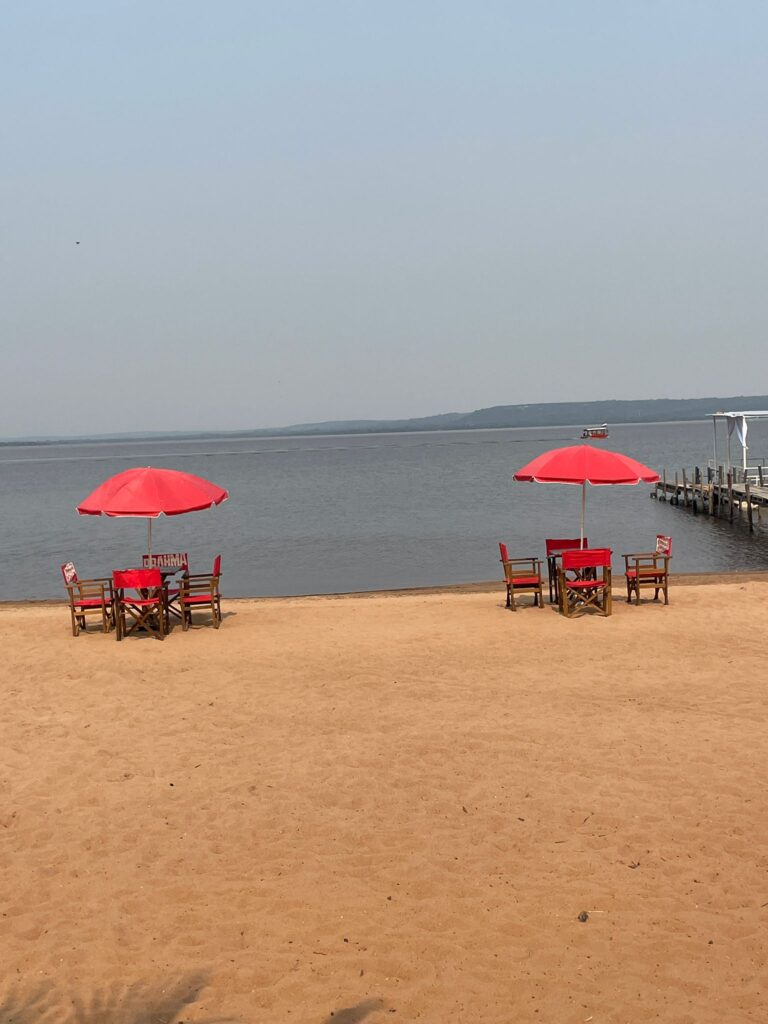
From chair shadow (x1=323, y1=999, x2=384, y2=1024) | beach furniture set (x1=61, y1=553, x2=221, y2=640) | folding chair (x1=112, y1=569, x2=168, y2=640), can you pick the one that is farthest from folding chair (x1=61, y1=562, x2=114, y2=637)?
chair shadow (x1=323, y1=999, x2=384, y2=1024)

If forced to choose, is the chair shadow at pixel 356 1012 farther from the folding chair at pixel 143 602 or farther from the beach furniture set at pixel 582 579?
the beach furniture set at pixel 582 579

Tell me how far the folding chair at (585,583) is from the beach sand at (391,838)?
2.08m

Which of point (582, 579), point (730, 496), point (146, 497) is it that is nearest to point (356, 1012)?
point (146, 497)

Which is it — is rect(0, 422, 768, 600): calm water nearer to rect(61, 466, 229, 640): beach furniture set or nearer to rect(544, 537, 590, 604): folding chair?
rect(544, 537, 590, 604): folding chair

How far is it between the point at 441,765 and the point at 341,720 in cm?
150

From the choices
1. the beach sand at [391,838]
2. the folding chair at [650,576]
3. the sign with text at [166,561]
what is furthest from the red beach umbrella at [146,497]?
the folding chair at [650,576]

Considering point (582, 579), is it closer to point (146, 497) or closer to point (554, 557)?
point (554, 557)

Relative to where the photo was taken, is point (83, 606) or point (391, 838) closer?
point (391, 838)

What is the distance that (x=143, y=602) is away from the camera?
1222cm

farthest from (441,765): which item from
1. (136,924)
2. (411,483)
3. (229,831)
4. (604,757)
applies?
(411,483)

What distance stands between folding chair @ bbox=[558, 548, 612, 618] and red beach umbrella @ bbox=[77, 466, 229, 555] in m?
4.91

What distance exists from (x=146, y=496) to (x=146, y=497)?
0.02m

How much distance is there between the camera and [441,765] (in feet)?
23.7

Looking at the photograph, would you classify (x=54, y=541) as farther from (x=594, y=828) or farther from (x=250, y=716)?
(x=594, y=828)
